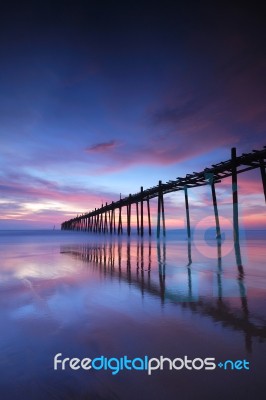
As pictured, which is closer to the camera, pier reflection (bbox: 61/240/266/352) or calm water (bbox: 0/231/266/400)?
calm water (bbox: 0/231/266/400)

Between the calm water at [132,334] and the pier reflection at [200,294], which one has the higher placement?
the pier reflection at [200,294]

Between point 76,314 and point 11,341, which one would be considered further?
point 76,314

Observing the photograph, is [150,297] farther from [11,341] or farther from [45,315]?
[11,341]

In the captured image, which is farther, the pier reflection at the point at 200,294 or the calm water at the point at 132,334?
the pier reflection at the point at 200,294

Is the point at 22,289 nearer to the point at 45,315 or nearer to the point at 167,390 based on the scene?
the point at 45,315

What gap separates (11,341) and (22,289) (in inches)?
110

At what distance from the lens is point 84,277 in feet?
21.7

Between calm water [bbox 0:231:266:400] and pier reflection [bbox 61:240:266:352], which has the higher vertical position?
pier reflection [bbox 61:240:266:352]

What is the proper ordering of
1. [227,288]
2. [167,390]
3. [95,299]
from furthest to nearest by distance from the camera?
[227,288]
[95,299]
[167,390]

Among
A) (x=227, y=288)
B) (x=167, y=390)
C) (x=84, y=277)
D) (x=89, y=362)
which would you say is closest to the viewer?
(x=167, y=390)

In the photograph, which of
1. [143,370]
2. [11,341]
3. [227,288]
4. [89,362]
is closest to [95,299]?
[11,341]

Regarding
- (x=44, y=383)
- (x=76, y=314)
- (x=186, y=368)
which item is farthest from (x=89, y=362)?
(x=76, y=314)

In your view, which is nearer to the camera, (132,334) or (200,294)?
(132,334)

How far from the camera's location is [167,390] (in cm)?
191
